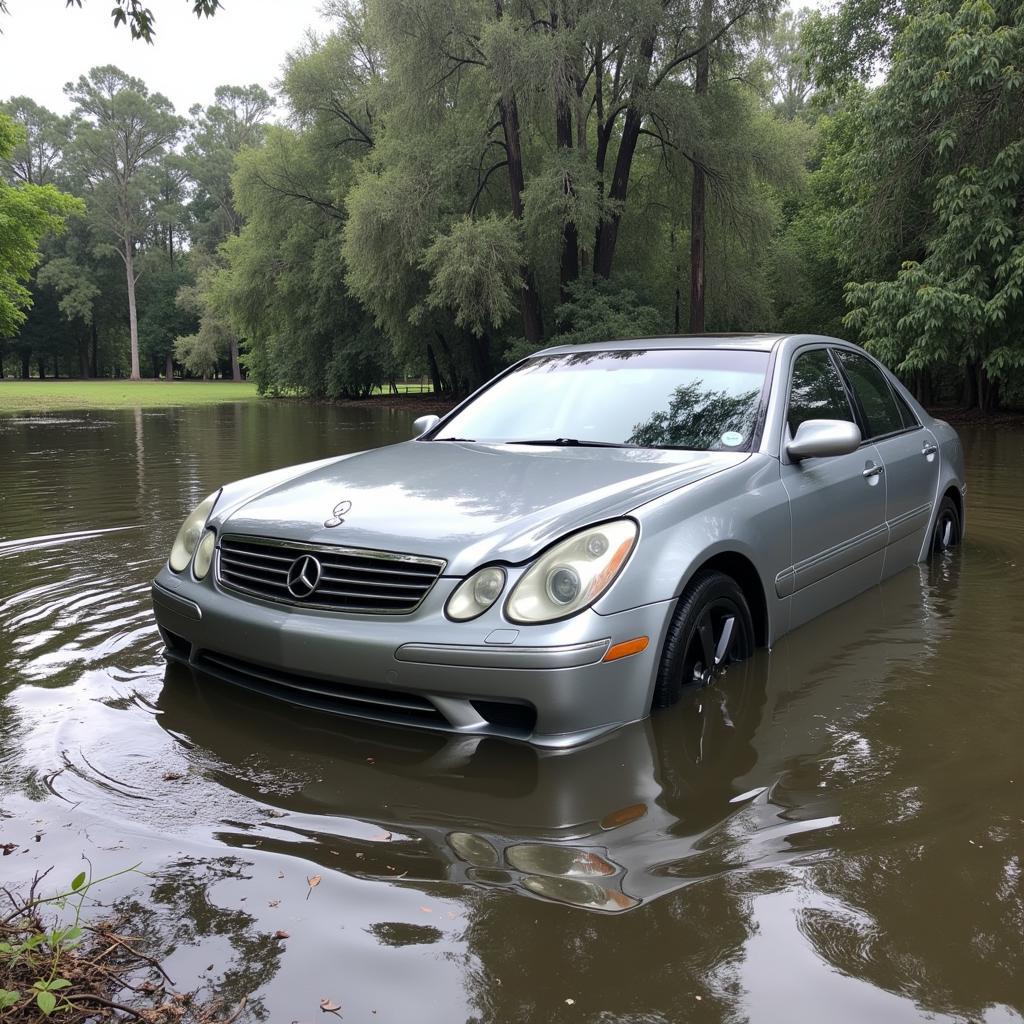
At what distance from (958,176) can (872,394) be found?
1473cm

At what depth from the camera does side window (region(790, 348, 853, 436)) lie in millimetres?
4541

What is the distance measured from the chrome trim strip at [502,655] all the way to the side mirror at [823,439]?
1.55 m

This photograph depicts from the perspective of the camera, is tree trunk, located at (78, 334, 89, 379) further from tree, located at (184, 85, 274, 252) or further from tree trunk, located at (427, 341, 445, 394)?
tree trunk, located at (427, 341, 445, 394)

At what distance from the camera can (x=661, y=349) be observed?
4.87 metres

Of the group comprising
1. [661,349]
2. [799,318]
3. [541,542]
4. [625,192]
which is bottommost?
[541,542]

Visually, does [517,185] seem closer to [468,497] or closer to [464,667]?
[468,497]

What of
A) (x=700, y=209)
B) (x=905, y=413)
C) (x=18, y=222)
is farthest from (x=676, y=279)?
(x=905, y=413)

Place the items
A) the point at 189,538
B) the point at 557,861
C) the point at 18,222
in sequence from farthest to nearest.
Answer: the point at 18,222 → the point at 189,538 → the point at 557,861

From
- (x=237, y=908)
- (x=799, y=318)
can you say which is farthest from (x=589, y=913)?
(x=799, y=318)

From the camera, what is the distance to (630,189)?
29703mm

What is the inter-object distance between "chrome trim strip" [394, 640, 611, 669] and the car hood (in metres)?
0.28

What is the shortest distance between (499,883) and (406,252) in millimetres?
26173

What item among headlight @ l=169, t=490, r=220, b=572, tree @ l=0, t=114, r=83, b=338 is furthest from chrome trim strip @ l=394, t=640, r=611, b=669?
tree @ l=0, t=114, r=83, b=338

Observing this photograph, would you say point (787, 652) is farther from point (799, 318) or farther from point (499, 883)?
point (799, 318)
